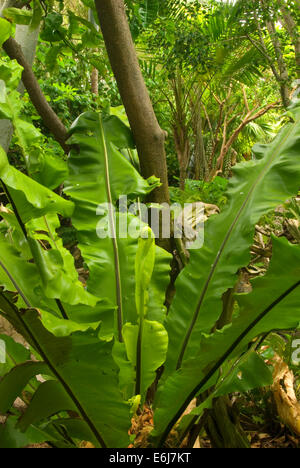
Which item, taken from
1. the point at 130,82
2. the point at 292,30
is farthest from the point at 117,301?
the point at 292,30

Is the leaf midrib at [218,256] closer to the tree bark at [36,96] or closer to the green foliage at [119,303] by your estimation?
the green foliage at [119,303]

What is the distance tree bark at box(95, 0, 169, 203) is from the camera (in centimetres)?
112

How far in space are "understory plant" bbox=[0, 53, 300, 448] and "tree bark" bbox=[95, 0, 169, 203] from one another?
6 cm

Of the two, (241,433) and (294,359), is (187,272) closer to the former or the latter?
(241,433)

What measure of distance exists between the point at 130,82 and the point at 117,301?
65cm

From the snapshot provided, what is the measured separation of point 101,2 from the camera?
3.65 feet

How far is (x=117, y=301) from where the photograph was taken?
973mm

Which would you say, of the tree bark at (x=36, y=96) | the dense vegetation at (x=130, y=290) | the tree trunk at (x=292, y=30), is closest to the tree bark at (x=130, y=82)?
the dense vegetation at (x=130, y=290)

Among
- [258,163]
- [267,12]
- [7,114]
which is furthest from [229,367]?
[267,12]

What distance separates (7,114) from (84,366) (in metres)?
0.46

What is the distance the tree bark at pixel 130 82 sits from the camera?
3.69 ft

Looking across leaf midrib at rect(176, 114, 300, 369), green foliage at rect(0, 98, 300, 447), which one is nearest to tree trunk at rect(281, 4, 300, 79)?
green foliage at rect(0, 98, 300, 447)

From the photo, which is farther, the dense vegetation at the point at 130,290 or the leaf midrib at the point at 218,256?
the leaf midrib at the point at 218,256

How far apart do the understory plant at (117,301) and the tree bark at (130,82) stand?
→ 0.18 ft
